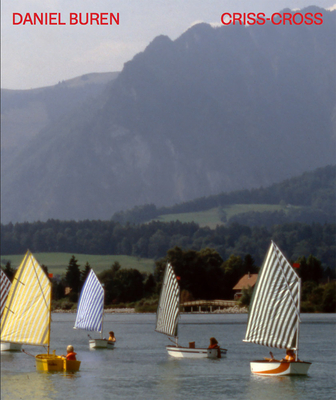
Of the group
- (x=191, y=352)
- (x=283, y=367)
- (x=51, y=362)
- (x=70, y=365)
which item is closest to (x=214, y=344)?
(x=191, y=352)

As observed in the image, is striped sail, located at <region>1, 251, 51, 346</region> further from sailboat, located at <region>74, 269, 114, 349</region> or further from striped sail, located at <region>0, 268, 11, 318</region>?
sailboat, located at <region>74, 269, 114, 349</region>

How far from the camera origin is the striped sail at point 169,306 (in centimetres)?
6037

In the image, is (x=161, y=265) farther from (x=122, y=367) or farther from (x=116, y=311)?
(x=122, y=367)

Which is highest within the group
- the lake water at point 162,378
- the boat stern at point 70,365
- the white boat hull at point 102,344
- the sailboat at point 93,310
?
the sailboat at point 93,310

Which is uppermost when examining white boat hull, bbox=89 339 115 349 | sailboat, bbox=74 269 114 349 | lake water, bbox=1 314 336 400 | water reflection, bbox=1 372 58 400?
Result: sailboat, bbox=74 269 114 349

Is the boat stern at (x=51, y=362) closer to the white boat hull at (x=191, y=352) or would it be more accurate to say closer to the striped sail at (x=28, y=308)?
the striped sail at (x=28, y=308)

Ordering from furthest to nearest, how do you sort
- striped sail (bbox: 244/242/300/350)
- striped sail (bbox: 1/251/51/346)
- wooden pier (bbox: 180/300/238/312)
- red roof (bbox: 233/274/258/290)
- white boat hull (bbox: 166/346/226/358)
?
red roof (bbox: 233/274/258/290) < wooden pier (bbox: 180/300/238/312) < white boat hull (bbox: 166/346/226/358) < striped sail (bbox: 1/251/51/346) < striped sail (bbox: 244/242/300/350)

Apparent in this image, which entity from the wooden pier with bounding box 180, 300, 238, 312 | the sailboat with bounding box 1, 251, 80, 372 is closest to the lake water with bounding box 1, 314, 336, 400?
the sailboat with bounding box 1, 251, 80, 372

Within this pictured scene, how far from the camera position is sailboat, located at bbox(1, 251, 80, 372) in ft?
138

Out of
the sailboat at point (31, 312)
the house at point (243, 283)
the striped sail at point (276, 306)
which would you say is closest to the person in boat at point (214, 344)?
the striped sail at point (276, 306)

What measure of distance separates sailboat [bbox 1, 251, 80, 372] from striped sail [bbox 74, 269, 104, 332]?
2746cm

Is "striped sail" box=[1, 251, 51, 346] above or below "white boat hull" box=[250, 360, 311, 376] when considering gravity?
above

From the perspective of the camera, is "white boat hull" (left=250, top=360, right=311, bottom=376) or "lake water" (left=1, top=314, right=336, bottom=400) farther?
"white boat hull" (left=250, top=360, right=311, bottom=376)

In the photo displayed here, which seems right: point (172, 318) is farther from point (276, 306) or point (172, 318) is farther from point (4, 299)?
point (276, 306)
